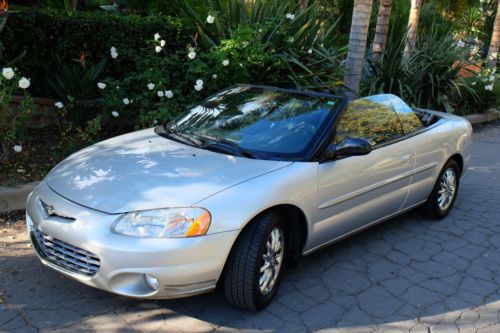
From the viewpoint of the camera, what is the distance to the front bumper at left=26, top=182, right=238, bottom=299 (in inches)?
124

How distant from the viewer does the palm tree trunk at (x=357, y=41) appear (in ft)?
26.5

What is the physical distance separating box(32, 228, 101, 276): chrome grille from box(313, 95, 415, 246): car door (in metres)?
1.63

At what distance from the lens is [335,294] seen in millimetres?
4016

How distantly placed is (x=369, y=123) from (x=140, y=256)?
8.33ft

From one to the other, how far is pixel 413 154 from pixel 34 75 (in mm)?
4967

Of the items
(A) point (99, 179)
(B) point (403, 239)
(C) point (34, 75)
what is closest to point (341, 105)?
(B) point (403, 239)

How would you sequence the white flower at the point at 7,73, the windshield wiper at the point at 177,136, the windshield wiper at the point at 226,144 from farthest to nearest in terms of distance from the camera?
1. the white flower at the point at 7,73
2. the windshield wiper at the point at 177,136
3. the windshield wiper at the point at 226,144

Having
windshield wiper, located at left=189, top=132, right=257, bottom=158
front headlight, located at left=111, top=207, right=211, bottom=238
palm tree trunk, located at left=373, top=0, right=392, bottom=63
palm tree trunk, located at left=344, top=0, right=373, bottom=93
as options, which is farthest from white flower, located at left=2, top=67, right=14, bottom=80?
palm tree trunk, located at left=373, top=0, right=392, bottom=63

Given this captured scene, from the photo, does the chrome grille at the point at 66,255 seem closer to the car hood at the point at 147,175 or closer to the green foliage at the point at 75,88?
the car hood at the point at 147,175

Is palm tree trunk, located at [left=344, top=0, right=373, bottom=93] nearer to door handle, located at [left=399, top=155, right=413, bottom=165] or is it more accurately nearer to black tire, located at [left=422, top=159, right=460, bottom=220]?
black tire, located at [left=422, top=159, right=460, bottom=220]

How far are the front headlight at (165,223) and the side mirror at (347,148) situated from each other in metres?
1.25

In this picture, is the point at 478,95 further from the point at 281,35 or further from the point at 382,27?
the point at 281,35

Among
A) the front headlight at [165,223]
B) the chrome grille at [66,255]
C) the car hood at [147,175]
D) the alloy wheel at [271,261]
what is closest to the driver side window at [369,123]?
the car hood at [147,175]

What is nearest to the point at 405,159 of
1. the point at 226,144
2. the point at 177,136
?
the point at 226,144
